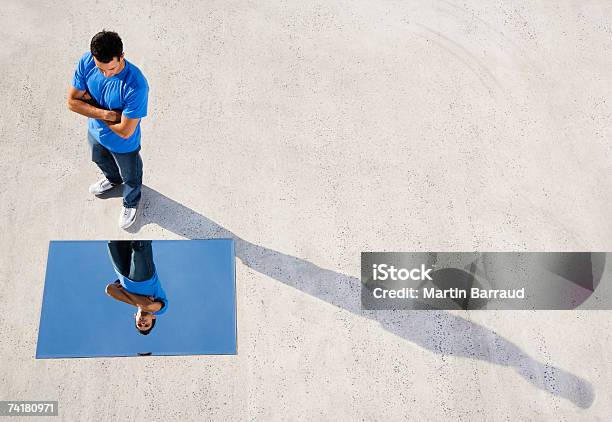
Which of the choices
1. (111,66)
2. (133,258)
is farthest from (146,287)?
(111,66)

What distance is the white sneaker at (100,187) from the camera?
5230 millimetres

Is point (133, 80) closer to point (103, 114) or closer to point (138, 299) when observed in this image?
point (103, 114)

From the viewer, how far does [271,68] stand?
5898 millimetres

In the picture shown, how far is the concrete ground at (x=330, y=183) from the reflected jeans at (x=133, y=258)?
163mm

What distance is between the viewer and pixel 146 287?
16.4 feet

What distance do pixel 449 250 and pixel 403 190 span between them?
633 mm

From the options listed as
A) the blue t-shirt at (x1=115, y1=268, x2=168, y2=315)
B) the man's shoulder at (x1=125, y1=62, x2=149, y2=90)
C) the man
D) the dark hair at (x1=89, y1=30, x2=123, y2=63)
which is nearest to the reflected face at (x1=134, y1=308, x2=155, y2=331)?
the blue t-shirt at (x1=115, y1=268, x2=168, y2=315)

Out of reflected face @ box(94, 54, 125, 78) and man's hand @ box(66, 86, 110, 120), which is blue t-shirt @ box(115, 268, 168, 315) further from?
reflected face @ box(94, 54, 125, 78)

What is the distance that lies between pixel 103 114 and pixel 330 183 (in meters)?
1.99

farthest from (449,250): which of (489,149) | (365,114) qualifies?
(365,114)

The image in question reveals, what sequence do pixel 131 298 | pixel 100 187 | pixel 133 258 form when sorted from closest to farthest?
pixel 131 298
pixel 133 258
pixel 100 187

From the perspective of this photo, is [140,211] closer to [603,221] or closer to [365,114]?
[365,114]

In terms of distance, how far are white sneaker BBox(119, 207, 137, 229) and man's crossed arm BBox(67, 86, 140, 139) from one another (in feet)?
3.28

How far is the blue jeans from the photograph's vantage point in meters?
4.66
